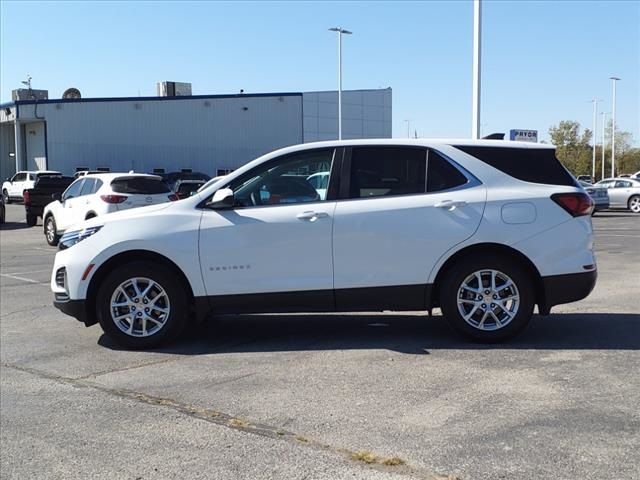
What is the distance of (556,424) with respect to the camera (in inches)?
172

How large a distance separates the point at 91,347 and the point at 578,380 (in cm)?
444

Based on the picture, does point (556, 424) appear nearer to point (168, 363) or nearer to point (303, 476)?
point (303, 476)

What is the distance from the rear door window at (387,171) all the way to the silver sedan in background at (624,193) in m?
27.2

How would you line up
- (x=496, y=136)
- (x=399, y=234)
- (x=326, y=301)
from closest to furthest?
1. (x=399, y=234)
2. (x=326, y=301)
3. (x=496, y=136)

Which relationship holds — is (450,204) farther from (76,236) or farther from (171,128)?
(171,128)

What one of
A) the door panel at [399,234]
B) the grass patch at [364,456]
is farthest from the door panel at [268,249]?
the grass patch at [364,456]

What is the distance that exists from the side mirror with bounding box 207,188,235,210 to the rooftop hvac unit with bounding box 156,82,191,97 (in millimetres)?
46133

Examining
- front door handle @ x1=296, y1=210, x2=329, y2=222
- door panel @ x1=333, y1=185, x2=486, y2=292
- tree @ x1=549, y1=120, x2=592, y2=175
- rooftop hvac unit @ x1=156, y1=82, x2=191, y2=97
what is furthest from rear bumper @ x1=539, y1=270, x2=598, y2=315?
tree @ x1=549, y1=120, x2=592, y2=175

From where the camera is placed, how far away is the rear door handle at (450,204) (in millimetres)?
6267

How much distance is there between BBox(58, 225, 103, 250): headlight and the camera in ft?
21.6

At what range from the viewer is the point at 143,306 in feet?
21.4

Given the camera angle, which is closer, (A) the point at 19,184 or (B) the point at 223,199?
(B) the point at 223,199

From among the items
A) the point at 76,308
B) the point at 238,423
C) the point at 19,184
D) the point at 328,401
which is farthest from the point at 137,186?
the point at 19,184

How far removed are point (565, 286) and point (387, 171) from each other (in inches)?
74.7
